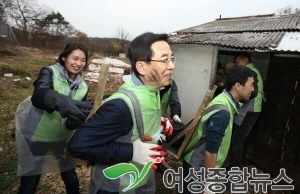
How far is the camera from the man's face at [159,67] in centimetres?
167

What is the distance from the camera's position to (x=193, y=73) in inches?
270

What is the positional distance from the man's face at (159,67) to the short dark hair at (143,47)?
31mm

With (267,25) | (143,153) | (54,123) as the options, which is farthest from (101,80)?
(267,25)

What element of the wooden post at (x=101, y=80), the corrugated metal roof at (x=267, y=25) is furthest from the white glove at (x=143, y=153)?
the corrugated metal roof at (x=267, y=25)

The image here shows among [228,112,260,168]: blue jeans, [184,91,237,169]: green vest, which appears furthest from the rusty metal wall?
[184,91,237,169]: green vest

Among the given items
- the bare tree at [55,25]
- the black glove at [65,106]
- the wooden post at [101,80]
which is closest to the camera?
the wooden post at [101,80]

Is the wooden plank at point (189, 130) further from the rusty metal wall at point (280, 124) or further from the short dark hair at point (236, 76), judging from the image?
the rusty metal wall at point (280, 124)

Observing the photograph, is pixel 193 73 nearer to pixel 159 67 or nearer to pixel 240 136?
pixel 240 136

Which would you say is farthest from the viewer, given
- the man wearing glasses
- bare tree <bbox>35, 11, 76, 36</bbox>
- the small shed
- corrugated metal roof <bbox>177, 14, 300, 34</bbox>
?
bare tree <bbox>35, 11, 76, 36</bbox>

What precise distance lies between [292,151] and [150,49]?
151 inches

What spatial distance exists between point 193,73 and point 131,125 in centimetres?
558

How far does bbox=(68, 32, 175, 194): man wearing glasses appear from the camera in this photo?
1.42 metres

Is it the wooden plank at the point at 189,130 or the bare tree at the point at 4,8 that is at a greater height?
the bare tree at the point at 4,8

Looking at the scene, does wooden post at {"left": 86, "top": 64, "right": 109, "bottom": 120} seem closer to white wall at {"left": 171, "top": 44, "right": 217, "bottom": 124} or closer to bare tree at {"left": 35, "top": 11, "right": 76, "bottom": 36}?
white wall at {"left": 171, "top": 44, "right": 217, "bottom": 124}
